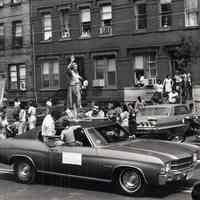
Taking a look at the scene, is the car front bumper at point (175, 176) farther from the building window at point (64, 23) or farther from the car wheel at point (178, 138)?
the building window at point (64, 23)

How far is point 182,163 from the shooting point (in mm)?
9438

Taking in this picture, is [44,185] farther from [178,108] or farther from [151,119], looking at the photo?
[178,108]

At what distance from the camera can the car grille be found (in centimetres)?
926

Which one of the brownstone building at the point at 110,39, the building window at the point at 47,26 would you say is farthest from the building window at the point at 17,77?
the building window at the point at 47,26

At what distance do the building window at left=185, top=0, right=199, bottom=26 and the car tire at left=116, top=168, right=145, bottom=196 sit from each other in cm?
2145

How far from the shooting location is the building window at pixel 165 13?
99.8ft

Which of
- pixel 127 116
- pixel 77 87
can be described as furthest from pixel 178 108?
pixel 77 87

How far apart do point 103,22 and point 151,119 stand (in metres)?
15.6

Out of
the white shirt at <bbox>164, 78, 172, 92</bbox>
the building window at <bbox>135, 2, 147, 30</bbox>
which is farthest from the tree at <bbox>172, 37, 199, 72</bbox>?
the building window at <bbox>135, 2, 147, 30</bbox>

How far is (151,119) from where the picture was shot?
19094 millimetres

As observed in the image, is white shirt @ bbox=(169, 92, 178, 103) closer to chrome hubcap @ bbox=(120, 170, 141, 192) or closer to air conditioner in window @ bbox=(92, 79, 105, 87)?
air conditioner in window @ bbox=(92, 79, 105, 87)

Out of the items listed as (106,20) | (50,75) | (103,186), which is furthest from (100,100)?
(103,186)

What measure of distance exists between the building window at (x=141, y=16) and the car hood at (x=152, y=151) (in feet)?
72.6

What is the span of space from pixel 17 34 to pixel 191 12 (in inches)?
584
